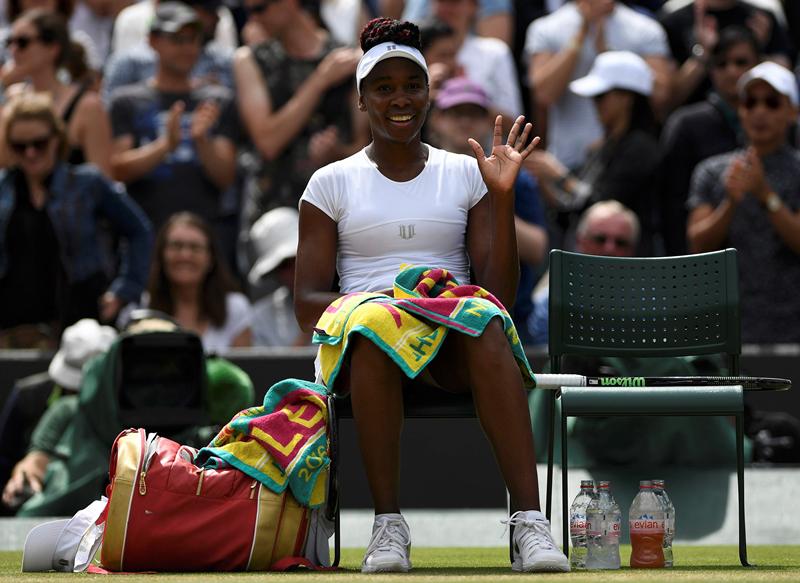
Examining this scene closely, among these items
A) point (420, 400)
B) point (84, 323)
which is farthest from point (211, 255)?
point (420, 400)

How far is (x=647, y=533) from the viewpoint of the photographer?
16.9 feet

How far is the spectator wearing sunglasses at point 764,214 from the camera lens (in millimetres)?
8172

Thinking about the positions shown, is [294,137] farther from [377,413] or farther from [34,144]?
[377,413]

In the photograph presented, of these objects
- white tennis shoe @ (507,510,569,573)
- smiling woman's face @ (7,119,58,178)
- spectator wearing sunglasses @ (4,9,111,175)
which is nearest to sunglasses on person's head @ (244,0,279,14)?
spectator wearing sunglasses @ (4,9,111,175)

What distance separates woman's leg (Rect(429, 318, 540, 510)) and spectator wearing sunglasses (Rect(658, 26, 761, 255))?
4543 mm

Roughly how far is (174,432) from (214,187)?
2.36 m

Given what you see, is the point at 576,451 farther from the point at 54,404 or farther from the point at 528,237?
the point at 54,404

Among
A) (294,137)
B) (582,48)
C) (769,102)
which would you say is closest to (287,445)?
(769,102)

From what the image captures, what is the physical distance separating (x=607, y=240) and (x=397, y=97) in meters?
3.21

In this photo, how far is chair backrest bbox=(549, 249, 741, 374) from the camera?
5.64 meters

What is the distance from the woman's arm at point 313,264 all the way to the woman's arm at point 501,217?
0.48 metres

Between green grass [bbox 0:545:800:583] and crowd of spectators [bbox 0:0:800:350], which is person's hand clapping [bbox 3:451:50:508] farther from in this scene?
green grass [bbox 0:545:800:583]

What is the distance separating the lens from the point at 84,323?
25.8 ft

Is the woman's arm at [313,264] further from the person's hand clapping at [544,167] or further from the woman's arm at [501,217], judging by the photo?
the person's hand clapping at [544,167]
